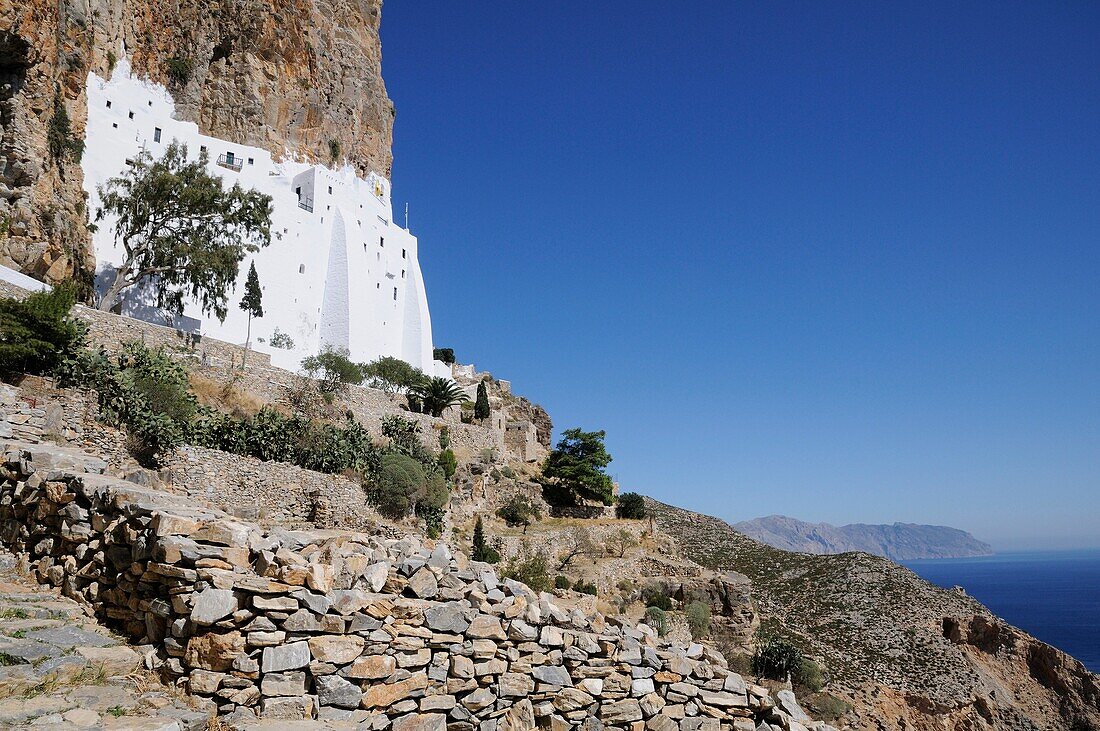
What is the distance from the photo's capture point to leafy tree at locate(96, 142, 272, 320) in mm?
22719

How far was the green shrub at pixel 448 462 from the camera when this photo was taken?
2490 cm

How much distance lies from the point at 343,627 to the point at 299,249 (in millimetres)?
32017

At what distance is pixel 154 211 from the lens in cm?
2292

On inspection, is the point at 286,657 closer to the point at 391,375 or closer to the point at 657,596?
the point at 657,596

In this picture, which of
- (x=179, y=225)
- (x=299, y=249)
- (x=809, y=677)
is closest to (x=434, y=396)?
(x=299, y=249)

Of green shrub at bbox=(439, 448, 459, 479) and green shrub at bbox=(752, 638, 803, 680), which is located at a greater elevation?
green shrub at bbox=(439, 448, 459, 479)

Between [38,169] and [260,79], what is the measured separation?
19815mm

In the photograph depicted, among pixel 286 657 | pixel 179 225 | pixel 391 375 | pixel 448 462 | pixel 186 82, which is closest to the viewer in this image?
pixel 286 657

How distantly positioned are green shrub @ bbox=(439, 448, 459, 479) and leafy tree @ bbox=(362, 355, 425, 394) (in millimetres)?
8228

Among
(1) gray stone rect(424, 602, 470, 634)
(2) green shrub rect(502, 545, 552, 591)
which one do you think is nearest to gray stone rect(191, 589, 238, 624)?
(1) gray stone rect(424, 602, 470, 634)

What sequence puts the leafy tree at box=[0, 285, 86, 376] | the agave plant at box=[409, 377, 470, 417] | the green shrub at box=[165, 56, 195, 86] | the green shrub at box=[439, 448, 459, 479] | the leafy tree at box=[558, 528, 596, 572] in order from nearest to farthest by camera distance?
1. the leafy tree at box=[0, 285, 86, 376]
2. the green shrub at box=[439, 448, 459, 479]
3. the leafy tree at box=[558, 528, 596, 572]
4. the agave plant at box=[409, 377, 470, 417]
5. the green shrub at box=[165, 56, 195, 86]

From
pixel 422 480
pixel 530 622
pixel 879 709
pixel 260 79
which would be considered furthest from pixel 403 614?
pixel 260 79

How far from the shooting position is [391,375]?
34.4m

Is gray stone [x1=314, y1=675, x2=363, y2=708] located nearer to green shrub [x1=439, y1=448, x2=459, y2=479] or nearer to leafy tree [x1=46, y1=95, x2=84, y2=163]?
green shrub [x1=439, y1=448, x2=459, y2=479]
